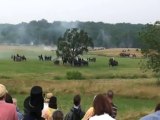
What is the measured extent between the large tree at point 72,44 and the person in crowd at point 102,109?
74.1 metres

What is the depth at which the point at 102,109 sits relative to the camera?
7.85 metres

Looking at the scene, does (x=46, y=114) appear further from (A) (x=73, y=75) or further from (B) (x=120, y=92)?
(A) (x=73, y=75)

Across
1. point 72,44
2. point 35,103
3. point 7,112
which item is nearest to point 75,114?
point 7,112

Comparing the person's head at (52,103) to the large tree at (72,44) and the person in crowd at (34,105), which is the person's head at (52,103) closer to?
the person in crowd at (34,105)

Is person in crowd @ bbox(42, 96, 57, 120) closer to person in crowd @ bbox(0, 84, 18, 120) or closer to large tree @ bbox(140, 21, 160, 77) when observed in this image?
person in crowd @ bbox(0, 84, 18, 120)

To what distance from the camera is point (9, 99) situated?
10242 millimetres

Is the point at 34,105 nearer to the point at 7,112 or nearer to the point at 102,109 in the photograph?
the point at 7,112

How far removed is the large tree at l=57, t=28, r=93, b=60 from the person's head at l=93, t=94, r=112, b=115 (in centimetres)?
7407

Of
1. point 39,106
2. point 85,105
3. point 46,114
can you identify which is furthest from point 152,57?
point 39,106

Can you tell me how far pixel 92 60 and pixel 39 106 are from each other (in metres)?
79.6

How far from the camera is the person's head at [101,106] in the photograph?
786cm

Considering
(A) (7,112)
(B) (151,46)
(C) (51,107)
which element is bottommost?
(B) (151,46)

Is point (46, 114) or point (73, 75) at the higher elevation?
point (46, 114)

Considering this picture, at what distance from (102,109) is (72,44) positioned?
3051 inches
